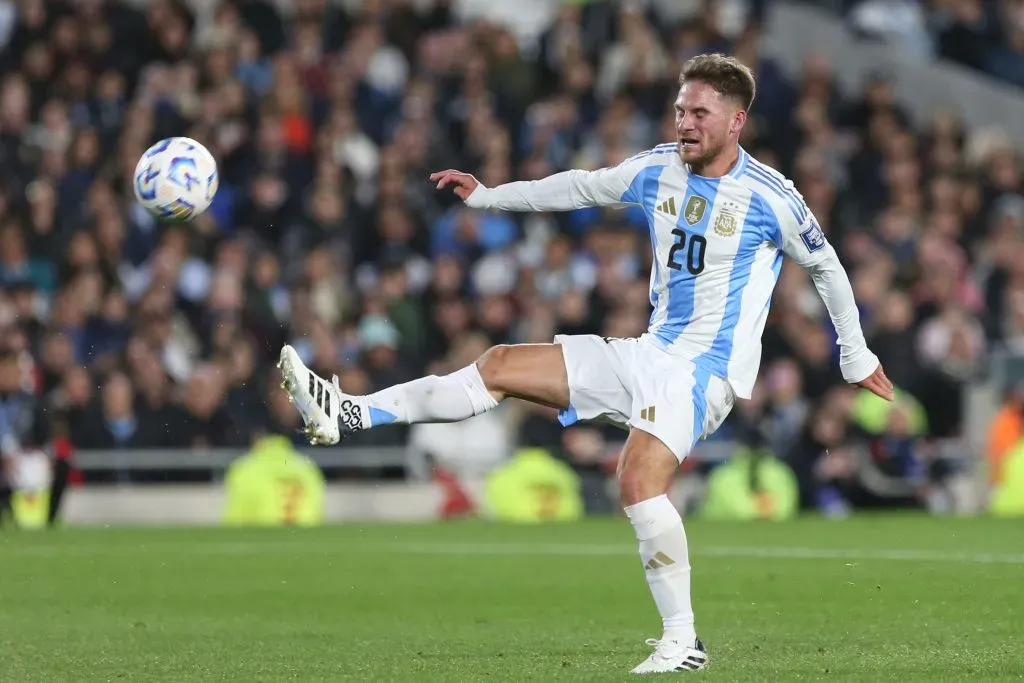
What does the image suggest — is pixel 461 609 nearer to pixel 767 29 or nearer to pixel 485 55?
pixel 485 55

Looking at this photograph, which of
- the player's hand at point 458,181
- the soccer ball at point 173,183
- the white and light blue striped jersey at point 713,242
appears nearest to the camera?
the white and light blue striped jersey at point 713,242

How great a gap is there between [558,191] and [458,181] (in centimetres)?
43

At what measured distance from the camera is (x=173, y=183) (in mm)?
10086

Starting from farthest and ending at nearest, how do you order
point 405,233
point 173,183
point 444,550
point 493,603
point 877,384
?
point 405,233, point 444,550, point 493,603, point 173,183, point 877,384

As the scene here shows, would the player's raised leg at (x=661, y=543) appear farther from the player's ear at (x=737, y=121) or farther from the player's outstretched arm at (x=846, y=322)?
the player's ear at (x=737, y=121)

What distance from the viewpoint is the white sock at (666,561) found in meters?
7.89

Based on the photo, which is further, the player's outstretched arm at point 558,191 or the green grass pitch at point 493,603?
the player's outstretched arm at point 558,191

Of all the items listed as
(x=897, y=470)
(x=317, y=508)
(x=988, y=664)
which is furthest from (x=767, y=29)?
(x=988, y=664)

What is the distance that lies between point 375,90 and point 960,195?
6.57 m

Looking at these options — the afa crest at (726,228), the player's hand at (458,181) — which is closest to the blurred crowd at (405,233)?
the player's hand at (458,181)

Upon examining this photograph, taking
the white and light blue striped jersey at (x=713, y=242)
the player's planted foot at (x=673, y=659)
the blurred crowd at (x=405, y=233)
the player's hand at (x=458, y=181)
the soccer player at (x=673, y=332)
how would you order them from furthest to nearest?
the blurred crowd at (x=405, y=233) → the player's hand at (x=458, y=181) → the white and light blue striped jersey at (x=713, y=242) → the soccer player at (x=673, y=332) → the player's planted foot at (x=673, y=659)

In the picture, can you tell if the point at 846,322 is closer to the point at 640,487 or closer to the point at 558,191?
the point at 640,487

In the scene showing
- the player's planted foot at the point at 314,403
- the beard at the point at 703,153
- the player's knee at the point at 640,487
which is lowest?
the player's knee at the point at 640,487

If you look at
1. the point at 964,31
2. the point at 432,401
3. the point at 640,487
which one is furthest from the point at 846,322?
the point at 964,31
